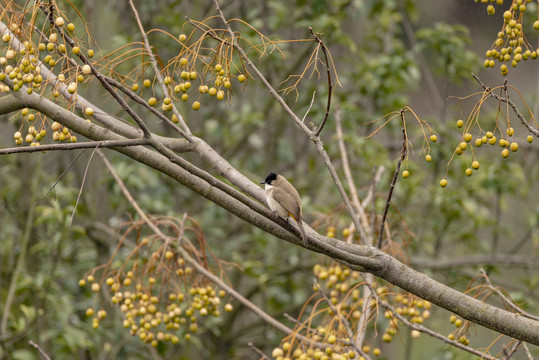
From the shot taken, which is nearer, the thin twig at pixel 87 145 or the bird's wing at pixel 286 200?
the thin twig at pixel 87 145

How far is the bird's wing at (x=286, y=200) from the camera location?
297 cm

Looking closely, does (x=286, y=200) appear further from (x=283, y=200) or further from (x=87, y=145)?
(x=87, y=145)

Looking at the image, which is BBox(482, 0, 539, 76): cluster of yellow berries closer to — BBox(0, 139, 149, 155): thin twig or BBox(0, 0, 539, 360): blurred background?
→ BBox(0, 139, 149, 155): thin twig

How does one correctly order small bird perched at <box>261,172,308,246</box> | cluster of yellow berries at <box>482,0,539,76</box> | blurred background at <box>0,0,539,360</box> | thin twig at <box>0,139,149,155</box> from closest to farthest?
1. thin twig at <box>0,139,149,155</box>
2. cluster of yellow berries at <box>482,0,539,76</box>
3. small bird perched at <box>261,172,308,246</box>
4. blurred background at <box>0,0,539,360</box>

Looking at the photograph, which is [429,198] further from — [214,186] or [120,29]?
[214,186]

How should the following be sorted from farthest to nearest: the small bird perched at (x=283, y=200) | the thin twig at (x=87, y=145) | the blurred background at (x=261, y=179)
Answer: the blurred background at (x=261, y=179) → the small bird perched at (x=283, y=200) → the thin twig at (x=87, y=145)

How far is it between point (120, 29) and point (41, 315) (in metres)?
2.94

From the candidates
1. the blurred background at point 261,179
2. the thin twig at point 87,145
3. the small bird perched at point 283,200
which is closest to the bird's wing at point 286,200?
the small bird perched at point 283,200

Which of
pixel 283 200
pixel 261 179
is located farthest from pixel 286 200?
pixel 261 179

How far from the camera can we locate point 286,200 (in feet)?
10.3

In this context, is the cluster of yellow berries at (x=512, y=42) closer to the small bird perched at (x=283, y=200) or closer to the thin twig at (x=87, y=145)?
the small bird perched at (x=283, y=200)

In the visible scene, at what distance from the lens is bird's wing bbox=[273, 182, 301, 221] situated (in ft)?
9.76

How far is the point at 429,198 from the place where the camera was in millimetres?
6145

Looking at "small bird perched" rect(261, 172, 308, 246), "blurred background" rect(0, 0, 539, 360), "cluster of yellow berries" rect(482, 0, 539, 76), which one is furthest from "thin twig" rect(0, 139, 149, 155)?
"blurred background" rect(0, 0, 539, 360)
